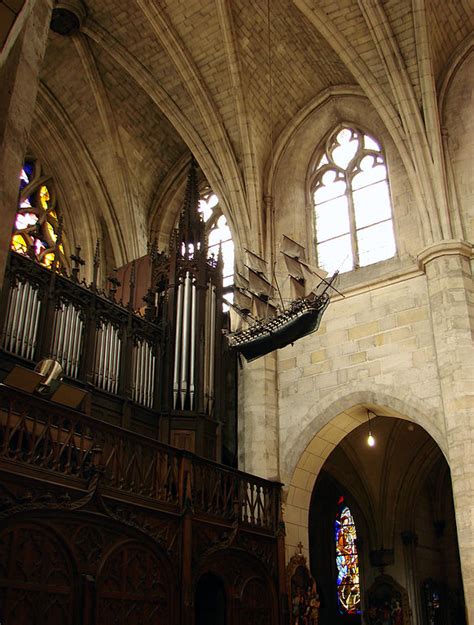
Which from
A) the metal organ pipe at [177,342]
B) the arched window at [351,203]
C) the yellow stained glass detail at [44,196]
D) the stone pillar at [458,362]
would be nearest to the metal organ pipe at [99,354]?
the metal organ pipe at [177,342]

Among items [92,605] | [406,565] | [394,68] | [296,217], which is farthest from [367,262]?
[92,605]

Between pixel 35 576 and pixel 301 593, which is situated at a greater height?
pixel 301 593

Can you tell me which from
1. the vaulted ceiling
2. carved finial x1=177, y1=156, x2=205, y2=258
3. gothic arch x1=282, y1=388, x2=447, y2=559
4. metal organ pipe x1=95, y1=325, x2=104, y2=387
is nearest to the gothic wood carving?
gothic arch x1=282, y1=388, x2=447, y2=559

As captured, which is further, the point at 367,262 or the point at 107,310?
the point at 367,262

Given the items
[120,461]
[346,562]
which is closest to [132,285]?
[120,461]

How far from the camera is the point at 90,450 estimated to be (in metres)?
9.27

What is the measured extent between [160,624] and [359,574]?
356 inches

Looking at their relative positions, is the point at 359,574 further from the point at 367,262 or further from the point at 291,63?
the point at 291,63

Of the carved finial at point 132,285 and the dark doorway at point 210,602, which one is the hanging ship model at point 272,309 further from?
the dark doorway at point 210,602

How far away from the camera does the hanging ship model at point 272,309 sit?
468 inches

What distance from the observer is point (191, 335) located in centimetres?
1404

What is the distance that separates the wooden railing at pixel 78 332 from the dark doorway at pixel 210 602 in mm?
3269

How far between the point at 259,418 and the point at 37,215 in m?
7.48

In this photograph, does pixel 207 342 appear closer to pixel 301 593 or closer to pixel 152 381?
pixel 152 381
